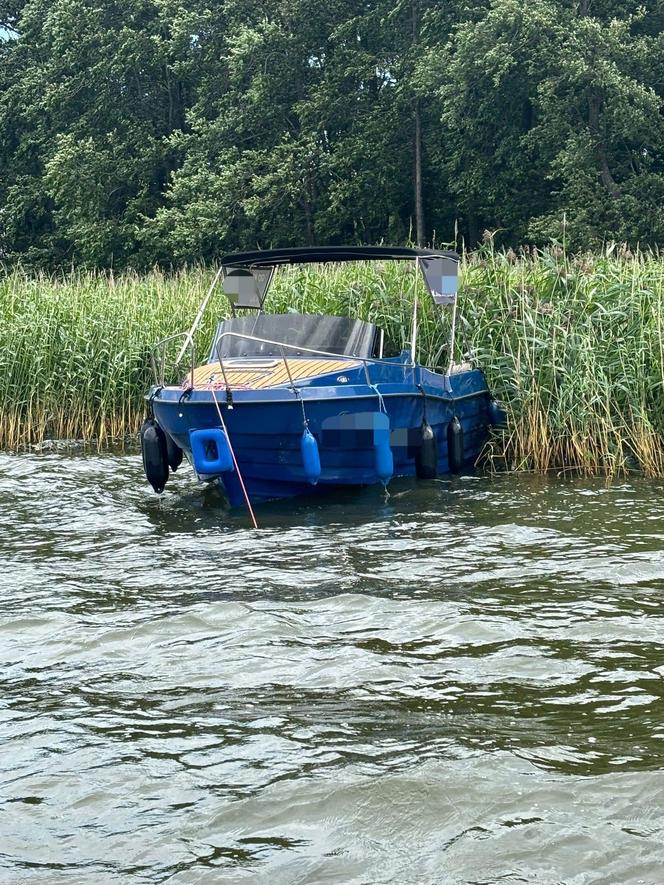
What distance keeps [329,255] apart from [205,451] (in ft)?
8.97

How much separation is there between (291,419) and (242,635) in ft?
12.1

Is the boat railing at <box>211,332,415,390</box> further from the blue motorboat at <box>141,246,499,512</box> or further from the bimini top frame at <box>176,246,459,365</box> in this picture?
the bimini top frame at <box>176,246,459,365</box>

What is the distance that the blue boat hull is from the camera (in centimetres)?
945

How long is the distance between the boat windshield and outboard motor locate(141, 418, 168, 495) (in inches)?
44.4

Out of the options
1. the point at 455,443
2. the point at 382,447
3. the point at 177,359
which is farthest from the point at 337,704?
the point at 455,443

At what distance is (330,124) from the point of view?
38.1 meters

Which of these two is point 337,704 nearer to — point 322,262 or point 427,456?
point 427,456

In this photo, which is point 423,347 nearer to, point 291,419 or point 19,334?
point 291,419

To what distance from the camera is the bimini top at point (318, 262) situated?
1091cm

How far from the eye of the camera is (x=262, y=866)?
3.59 m

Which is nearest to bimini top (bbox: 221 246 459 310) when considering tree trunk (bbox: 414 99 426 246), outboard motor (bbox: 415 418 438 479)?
outboard motor (bbox: 415 418 438 479)

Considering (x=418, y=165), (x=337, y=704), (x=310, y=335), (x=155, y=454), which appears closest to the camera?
(x=337, y=704)

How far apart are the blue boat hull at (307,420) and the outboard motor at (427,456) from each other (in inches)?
4.0

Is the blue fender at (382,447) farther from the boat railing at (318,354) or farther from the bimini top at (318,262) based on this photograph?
the bimini top at (318,262)
